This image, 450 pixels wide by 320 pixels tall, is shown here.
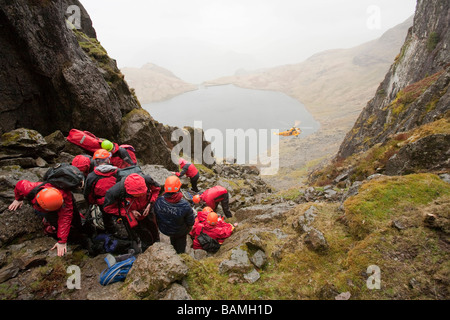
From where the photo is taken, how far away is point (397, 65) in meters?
29.5

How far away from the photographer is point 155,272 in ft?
15.8

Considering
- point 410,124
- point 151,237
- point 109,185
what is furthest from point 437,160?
point 109,185

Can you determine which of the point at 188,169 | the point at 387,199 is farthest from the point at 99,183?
the point at 387,199

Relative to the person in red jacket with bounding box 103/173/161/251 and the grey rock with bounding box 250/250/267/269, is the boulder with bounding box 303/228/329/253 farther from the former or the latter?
the person in red jacket with bounding box 103/173/161/251

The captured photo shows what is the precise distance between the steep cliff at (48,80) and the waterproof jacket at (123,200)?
6.39m

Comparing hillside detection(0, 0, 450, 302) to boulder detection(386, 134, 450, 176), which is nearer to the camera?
hillside detection(0, 0, 450, 302)

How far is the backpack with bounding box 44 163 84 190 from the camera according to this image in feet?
19.2

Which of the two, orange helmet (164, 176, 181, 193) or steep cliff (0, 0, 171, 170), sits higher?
steep cliff (0, 0, 171, 170)

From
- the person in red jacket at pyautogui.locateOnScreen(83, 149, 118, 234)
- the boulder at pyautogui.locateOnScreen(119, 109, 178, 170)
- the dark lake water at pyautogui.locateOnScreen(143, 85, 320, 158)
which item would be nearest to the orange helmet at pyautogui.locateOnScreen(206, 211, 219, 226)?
the person in red jacket at pyautogui.locateOnScreen(83, 149, 118, 234)

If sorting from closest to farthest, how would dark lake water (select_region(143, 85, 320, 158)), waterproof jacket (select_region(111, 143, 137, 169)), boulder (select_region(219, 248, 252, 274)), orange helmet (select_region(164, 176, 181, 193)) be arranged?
1. boulder (select_region(219, 248, 252, 274))
2. orange helmet (select_region(164, 176, 181, 193))
3. waterproof jacket (select_region(111, 143, 137, 169))
4. dark lake water (select_region(143, 85, 320, 158))

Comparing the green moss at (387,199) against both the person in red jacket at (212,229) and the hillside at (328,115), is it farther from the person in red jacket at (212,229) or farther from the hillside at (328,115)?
the hillside at (328,115)

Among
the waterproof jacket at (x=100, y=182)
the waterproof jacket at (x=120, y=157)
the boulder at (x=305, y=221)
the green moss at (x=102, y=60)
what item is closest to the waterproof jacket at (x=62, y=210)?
the waterproof jacket at (x=100, y=182)
